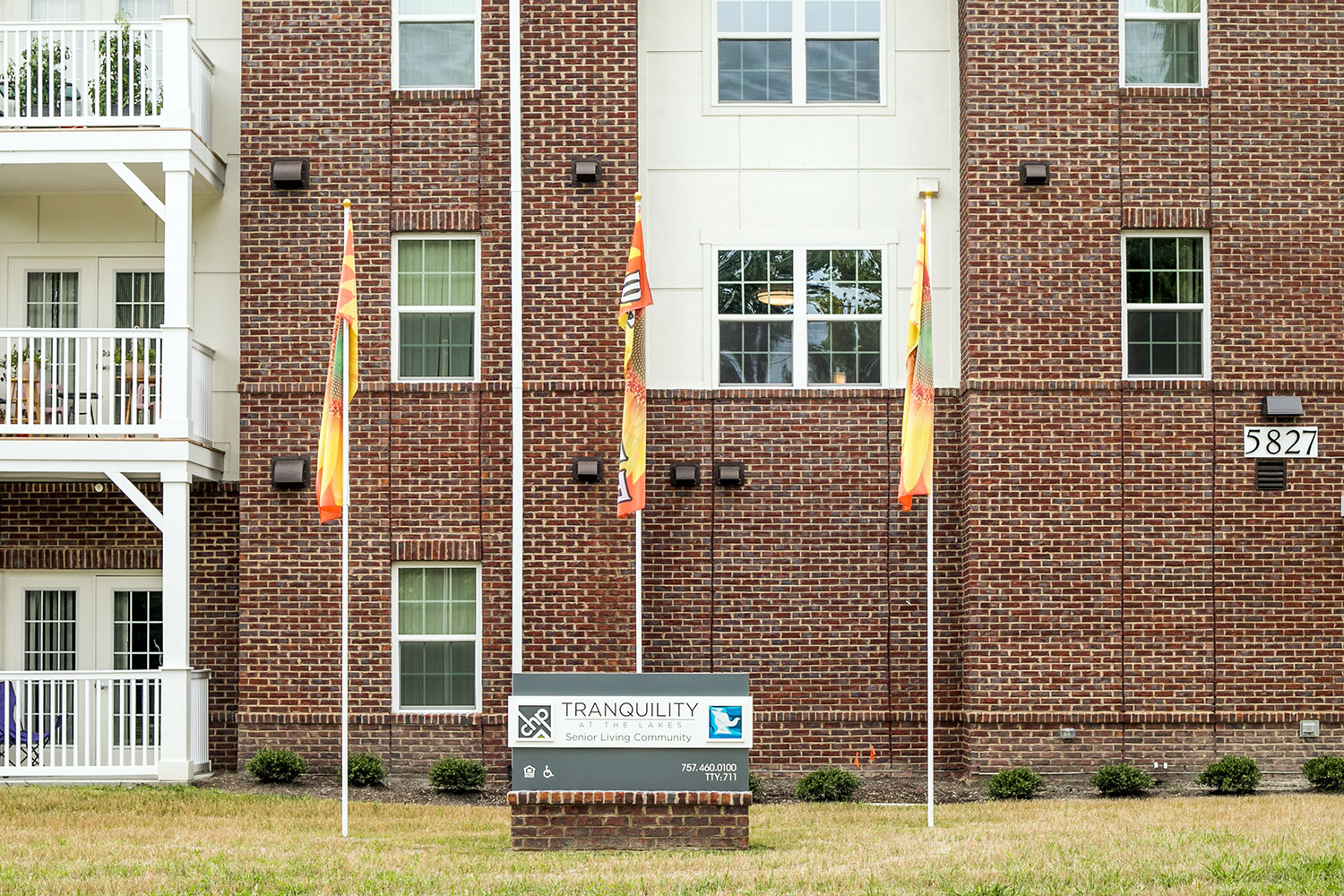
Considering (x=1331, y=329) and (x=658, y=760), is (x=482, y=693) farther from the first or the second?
(x=1331, y=329)

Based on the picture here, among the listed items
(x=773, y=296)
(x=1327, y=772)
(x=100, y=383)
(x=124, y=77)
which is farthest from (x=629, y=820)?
(x=124, y=77)

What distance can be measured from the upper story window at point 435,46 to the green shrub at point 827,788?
8.75m

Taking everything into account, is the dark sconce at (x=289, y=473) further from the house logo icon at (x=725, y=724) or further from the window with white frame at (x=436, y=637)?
the house logo icon at (x=725, y=724)

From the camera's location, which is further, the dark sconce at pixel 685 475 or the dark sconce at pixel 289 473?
the dark sconce at pixel 685 475

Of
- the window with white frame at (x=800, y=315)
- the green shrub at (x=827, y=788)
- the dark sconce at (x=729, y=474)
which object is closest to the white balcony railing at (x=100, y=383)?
the dark sconce at (x=729, y=474)

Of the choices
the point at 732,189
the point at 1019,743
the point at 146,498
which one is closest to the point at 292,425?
the point at 146,498

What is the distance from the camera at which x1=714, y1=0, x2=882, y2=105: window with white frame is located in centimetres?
2044

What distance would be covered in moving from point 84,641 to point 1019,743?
1068cm

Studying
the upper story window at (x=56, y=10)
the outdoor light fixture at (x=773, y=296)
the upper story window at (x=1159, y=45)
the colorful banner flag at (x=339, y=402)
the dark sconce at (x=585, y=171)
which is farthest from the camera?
the upper story window at (x=56, y=10)

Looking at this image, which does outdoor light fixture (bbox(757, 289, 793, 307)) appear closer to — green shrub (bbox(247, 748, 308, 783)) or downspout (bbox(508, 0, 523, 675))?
downspout (bbox(508, 0, 523, 675))

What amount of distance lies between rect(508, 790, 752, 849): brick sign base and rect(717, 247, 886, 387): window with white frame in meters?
7.47

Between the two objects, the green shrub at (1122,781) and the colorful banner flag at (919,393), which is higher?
the colorful banner flag at (919,393)

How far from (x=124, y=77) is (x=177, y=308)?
283 cm

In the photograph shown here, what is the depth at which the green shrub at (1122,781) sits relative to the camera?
18.4m
